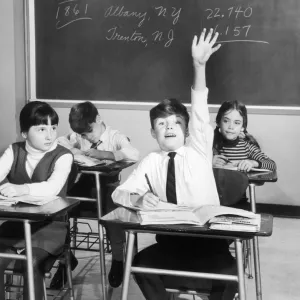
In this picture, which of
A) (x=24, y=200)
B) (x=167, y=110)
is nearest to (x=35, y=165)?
(x=24, y=200)

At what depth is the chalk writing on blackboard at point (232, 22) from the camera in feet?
14.2

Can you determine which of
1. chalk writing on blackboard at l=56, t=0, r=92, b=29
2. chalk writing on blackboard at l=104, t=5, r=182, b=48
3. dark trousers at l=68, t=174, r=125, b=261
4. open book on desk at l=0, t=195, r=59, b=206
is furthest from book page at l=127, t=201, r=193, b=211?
chalk writing on blackboard at l=56, t=0, r=92, b=29

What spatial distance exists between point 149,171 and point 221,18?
254cm

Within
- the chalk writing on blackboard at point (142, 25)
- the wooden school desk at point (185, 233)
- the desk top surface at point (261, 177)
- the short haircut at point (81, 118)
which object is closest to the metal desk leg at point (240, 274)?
Answer: the wooden school desk at point (185, 233)

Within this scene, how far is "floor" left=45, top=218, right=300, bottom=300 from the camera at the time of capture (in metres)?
2.78

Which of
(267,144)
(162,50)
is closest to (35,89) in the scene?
(162,50)

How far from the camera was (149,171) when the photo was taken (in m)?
2.17

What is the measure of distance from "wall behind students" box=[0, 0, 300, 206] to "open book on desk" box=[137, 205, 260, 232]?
2.27m

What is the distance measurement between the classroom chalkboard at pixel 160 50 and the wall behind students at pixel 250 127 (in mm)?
135

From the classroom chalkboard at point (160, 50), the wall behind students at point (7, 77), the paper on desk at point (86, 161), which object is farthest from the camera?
the classroom chalkboard at point (160, 50)

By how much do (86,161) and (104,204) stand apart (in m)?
0.29

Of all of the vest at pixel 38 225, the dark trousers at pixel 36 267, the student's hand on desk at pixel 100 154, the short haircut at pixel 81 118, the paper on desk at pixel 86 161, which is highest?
the short haircut at pixel 81 118

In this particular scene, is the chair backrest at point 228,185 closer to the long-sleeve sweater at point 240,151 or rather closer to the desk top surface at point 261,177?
the desk top surface at point 261,177

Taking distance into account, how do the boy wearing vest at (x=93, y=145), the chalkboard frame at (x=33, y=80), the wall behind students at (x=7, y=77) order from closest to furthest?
1. the boy wearing vest at (x=93, y=145)
2. the wall behind students at (x=7, y=77)
3. the chalkboard frame at (x=33, y=80)
